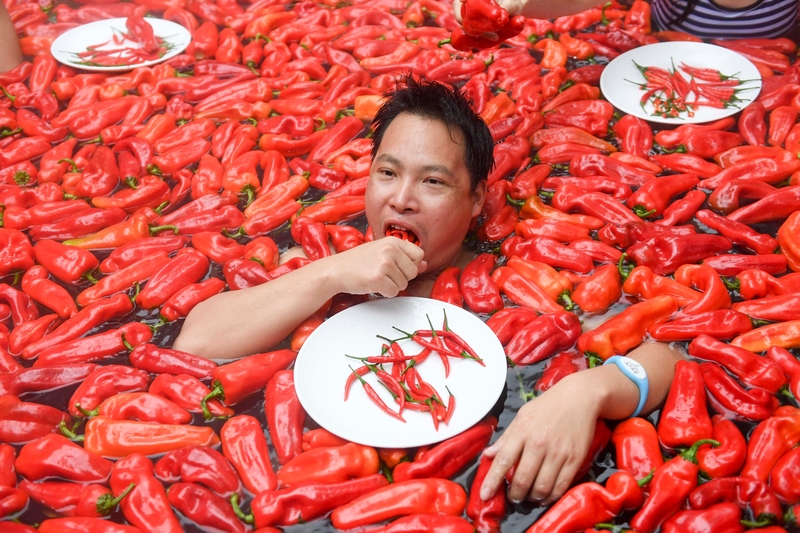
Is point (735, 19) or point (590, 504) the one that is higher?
point (735, 19)

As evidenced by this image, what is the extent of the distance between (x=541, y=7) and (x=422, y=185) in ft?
4.44

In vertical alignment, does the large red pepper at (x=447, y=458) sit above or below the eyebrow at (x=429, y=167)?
below

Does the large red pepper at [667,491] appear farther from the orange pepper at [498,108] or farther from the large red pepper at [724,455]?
the orange pepper at [498,108]

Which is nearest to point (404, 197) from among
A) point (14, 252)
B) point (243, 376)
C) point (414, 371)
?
point (414, 371)

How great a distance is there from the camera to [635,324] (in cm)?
221

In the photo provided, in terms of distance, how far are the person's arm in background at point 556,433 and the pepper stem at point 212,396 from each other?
76 centimetres

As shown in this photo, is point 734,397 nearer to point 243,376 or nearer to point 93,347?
point 243,376

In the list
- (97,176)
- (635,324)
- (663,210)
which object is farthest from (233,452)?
(663,210)

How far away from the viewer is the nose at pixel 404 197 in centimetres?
228

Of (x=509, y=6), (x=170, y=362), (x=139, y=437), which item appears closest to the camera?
(x=139, y=437)

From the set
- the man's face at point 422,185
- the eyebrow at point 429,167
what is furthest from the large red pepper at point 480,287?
the eyebrow at point 429,167

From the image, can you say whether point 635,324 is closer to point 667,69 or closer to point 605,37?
point 667,69

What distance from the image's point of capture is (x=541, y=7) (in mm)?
3229

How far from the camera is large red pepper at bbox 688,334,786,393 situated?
2012 millimetres
